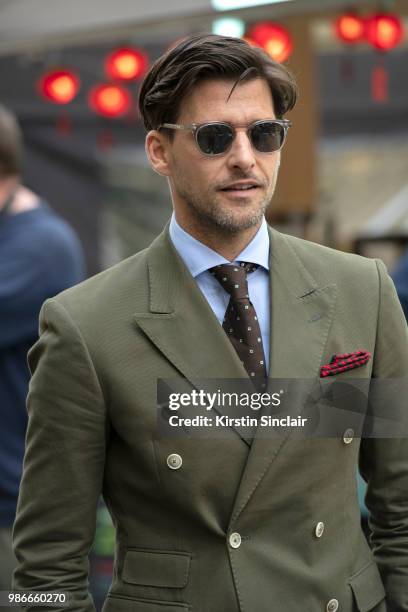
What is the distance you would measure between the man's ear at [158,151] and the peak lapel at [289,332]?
296mm

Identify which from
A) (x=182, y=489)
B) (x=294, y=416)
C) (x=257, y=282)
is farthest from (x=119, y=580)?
(x=257, y=282)

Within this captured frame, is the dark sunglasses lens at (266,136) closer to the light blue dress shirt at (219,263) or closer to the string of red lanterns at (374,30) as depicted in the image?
the light blue dress shirt at (219,263)

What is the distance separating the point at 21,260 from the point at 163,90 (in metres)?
1.45

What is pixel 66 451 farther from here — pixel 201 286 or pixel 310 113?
pixel 310 113

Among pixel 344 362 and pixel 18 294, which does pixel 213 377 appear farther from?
pixel 18 294

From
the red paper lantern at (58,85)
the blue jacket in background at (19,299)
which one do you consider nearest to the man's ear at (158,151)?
the blue jacket in background at (19,299)

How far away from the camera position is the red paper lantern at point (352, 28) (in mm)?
7216

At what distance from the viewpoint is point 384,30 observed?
701 cm

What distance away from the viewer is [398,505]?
2480mm

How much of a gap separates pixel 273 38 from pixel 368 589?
5255mm

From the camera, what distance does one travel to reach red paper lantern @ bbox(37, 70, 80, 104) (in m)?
7.89

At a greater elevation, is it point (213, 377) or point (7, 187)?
point (7, 187)

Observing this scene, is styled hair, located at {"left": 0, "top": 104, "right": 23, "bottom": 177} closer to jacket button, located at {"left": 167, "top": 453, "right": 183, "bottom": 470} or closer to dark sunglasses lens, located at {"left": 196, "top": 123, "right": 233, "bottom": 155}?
dark sunglasses lens, located at {"left": 196, "top": 123, "right": 233, "bottom": 155}

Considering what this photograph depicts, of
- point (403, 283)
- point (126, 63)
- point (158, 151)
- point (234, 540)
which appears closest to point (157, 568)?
point (234, 540)
